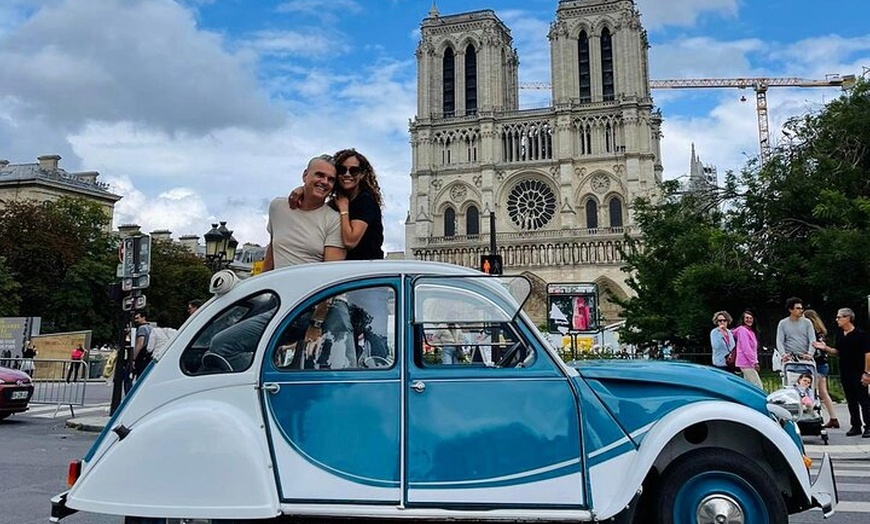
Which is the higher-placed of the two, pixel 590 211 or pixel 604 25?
pixel 604 25

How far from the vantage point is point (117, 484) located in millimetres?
3645

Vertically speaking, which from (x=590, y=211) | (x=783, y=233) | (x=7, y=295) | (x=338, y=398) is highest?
(x=590, y=211)

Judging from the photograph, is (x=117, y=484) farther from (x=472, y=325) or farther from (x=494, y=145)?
(x=494, y=145)

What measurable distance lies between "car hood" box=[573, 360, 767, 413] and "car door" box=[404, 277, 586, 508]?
284 mm

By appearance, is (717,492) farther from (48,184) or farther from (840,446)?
(48,184)

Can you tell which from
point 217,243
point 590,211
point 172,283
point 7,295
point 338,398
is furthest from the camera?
point 590,211

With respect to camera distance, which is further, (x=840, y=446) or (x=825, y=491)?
(x=840, y=446)

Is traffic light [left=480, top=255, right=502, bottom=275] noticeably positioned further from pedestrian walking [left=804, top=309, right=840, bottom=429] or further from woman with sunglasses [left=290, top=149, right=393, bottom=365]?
woman with sunglasses [left=290, top=149, right=393, bottom=365]

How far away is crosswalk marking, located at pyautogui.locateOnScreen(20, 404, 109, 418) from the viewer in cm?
1342

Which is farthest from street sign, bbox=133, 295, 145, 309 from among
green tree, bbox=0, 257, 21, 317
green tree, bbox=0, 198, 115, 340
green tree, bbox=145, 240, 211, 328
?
green tree, bbox=145, 240, 211, 328

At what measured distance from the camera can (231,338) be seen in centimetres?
385

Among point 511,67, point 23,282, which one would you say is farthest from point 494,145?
point 23,282

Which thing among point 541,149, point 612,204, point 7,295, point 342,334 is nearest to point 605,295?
point 612,204

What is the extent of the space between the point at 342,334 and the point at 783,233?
22.4m
